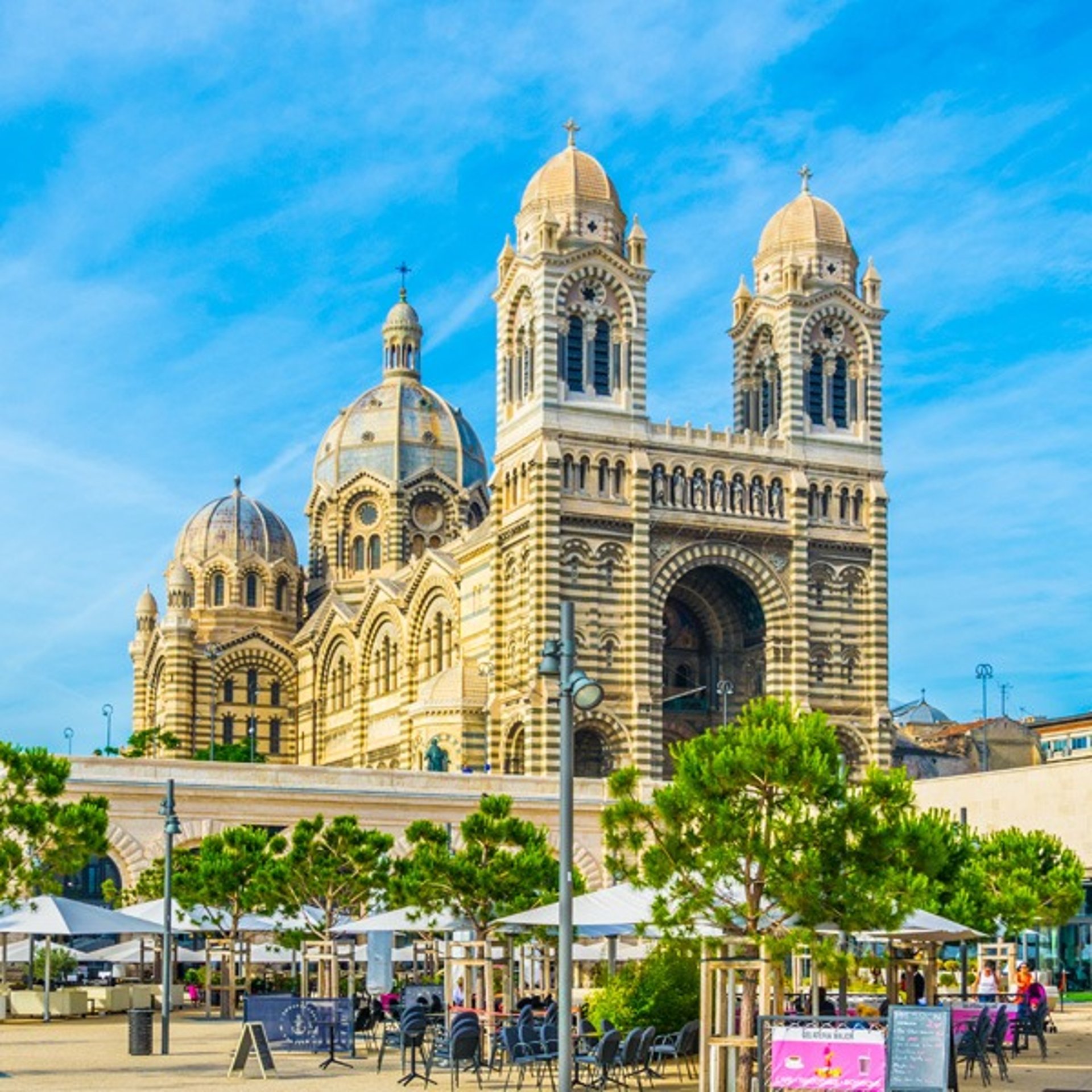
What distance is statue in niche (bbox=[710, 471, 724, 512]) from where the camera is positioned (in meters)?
73.9

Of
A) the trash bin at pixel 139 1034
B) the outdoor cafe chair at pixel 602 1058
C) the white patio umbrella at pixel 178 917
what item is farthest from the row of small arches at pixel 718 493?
the outdoor cafe chair at pixel 602 1058

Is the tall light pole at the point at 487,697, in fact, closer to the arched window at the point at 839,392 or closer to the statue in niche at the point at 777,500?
the statue in niche at the point at 777,500

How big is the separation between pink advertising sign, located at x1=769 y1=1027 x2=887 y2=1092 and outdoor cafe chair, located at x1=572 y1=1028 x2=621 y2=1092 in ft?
9.57

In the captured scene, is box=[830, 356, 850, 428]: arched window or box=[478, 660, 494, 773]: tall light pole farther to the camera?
box=[830, 356, 850, 428]: arched window

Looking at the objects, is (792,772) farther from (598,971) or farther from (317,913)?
(317,913)

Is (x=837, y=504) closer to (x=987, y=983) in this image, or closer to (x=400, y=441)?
(x=400, y=441)

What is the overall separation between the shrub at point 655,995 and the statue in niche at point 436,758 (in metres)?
39.2

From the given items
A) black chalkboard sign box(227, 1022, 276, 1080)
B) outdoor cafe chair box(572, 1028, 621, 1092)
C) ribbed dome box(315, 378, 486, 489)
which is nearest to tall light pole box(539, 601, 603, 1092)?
outdoor cafe chair box(572, 1028, 621, 1092)

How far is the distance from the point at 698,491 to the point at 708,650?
7.73 meters

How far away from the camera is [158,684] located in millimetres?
106125

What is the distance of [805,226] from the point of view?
259 ft

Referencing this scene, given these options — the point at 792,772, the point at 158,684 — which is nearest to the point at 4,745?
the point at 792,772

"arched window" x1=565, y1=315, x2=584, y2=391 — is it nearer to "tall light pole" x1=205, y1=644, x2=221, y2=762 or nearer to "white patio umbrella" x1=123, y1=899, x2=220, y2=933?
"white patio umbrella" x1=123, y1=899, x2=220, y2=933

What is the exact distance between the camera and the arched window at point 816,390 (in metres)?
77.4
